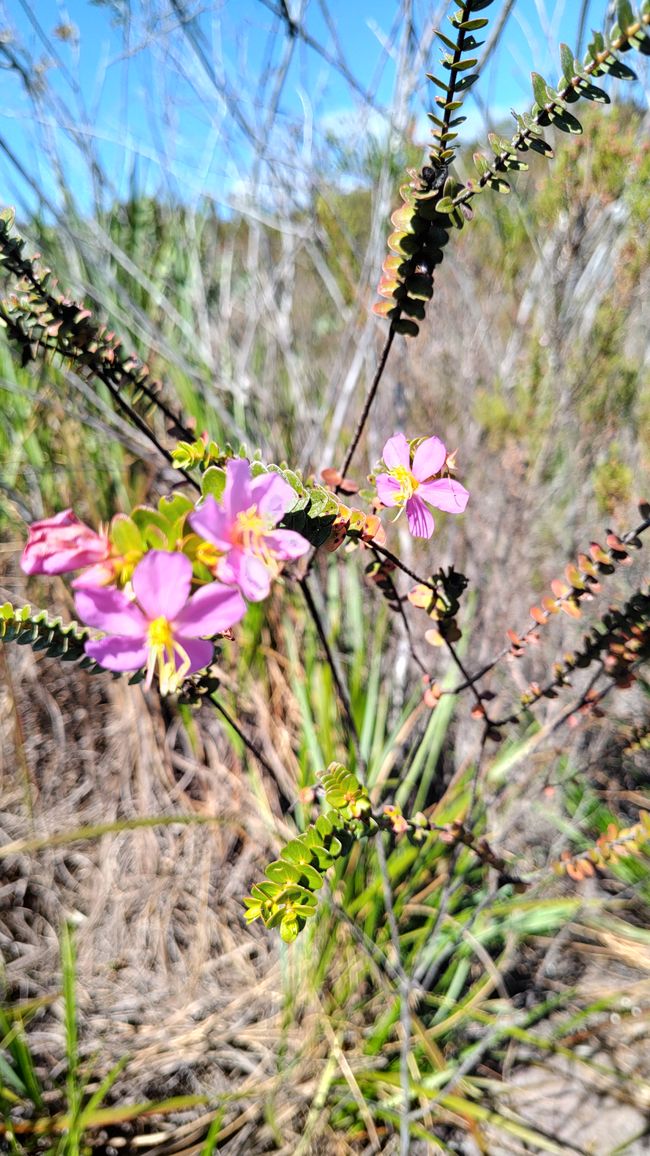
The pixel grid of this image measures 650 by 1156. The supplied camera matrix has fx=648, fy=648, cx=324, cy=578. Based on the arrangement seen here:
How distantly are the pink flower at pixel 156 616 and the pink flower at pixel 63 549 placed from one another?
2 centimetres

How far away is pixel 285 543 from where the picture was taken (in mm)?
454

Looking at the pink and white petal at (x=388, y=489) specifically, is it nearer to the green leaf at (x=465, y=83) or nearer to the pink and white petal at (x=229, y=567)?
the pink and white petal at (x=229, y=567)

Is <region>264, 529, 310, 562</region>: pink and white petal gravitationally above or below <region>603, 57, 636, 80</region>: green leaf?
below

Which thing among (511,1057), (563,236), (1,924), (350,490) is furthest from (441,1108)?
(563,236)

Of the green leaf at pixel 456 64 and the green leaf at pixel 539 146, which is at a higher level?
the green leaf at pixel 456 64

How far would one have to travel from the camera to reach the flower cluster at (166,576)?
1.30ft

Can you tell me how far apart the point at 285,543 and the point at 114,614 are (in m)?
0.12

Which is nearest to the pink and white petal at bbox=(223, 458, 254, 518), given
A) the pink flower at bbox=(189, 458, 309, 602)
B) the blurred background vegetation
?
the pink flower at bbox=(189, 458, 309, 602)

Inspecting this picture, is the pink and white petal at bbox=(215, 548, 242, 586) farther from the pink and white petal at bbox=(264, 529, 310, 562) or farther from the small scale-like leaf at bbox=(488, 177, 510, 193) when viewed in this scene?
the small scale-like leaf at bbox=(488, 177, 510, 193)

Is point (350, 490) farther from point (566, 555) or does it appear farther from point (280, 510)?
point (566, 555)

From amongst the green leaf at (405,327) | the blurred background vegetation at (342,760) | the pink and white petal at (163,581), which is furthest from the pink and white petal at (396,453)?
the blurred background vegetation at (342,760)

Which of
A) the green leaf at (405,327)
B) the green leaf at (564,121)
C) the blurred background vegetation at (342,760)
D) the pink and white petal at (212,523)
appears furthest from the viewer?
the blurred background vegetation at (342,760)

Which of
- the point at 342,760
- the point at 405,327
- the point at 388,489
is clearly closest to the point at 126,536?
the point at 388,489

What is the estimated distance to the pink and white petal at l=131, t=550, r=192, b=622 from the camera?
39 centimetres
